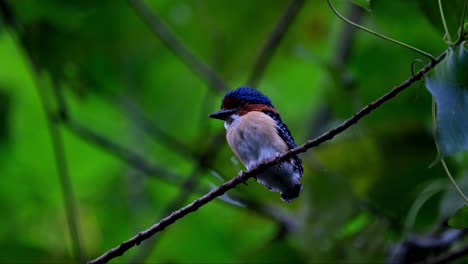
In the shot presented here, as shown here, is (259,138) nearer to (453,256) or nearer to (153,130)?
(453,256)

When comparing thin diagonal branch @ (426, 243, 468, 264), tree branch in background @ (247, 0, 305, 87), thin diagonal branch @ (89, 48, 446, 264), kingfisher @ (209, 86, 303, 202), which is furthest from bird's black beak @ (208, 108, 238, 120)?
tree branch in background @ (247, 0, 305, 87)

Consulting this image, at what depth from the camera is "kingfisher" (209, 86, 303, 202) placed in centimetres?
291

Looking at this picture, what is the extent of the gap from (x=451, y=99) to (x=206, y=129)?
9.95ft

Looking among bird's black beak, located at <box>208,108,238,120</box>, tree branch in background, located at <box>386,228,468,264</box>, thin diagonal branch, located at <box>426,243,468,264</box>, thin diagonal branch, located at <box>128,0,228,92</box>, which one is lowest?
thin diagonal branch, located at <box>426,243,468,264</box>

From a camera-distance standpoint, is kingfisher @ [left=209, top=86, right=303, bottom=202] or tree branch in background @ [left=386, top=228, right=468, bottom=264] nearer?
kingfisher @ [left=209, top=86, right=303, bottom=202]

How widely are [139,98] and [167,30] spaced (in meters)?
1.12

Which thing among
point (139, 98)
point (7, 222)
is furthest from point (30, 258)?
point (139, 98)

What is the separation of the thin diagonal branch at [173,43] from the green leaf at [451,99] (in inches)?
114

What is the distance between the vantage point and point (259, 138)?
2.93 metres

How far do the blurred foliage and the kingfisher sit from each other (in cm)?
115

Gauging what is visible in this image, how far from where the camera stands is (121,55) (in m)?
5.86

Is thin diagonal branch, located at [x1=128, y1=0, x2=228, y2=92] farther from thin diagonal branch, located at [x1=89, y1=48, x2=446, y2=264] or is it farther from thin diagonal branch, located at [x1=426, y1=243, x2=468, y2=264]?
thin diagonal branch, located at [x1=89, y1=48, x2=446, y2=264]

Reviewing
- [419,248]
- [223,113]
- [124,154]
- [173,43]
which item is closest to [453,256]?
[419,248]

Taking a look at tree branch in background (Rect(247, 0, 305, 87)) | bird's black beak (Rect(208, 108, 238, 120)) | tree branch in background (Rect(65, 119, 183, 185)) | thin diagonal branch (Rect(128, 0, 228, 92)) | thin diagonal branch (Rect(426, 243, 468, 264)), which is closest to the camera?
bird's black beak (Rect(208, 108, 238, 120))
